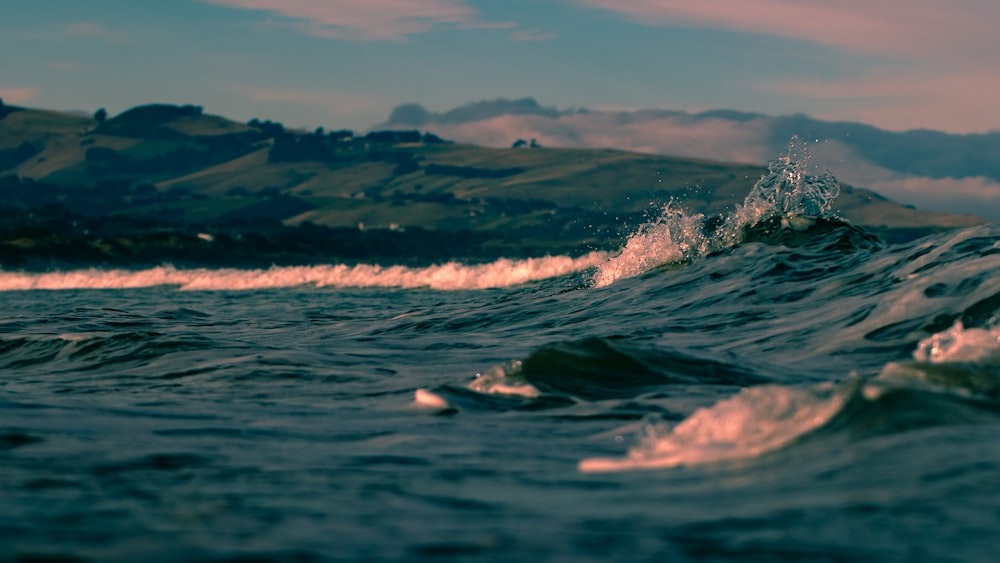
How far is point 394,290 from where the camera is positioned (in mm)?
48188

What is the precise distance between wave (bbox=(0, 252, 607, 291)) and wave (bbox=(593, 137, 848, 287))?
22.5 metres

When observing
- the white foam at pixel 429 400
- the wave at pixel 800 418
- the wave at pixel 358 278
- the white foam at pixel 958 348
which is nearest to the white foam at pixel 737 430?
the wave at pixel 800 418

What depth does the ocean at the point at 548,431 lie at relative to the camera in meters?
5.59

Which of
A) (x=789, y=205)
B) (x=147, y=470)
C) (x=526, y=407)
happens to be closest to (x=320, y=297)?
(x=789, y=205)

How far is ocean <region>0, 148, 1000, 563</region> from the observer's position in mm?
5594

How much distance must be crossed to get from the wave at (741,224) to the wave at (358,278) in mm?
22452

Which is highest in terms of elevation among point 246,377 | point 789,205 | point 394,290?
Result: point 789,205

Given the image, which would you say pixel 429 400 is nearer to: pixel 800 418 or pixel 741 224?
pixel 800 418

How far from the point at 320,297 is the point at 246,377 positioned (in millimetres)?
27734

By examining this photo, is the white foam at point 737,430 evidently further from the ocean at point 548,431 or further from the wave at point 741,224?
the wave at point 741,224

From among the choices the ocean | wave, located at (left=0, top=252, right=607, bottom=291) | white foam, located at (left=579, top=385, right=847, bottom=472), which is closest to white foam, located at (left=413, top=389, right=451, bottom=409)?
the ocean

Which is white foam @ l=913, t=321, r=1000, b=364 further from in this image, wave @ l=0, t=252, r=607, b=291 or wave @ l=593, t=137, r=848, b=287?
wave @ l=0, t=252, r=607, b=291

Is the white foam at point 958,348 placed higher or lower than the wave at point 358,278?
higher

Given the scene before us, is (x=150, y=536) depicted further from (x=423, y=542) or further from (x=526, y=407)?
(x=526, y=407)
